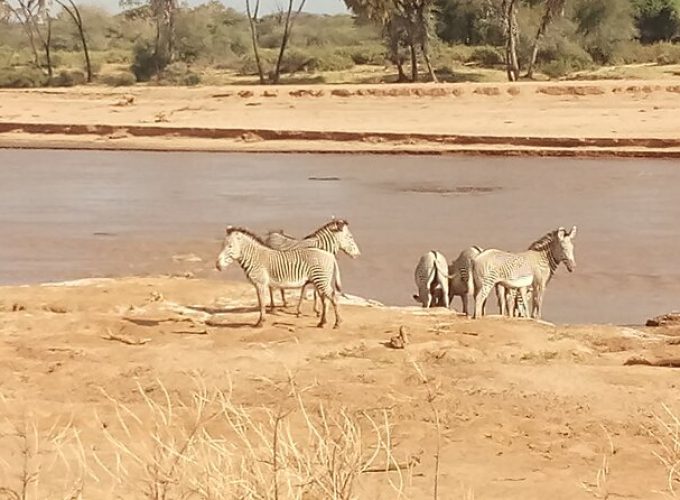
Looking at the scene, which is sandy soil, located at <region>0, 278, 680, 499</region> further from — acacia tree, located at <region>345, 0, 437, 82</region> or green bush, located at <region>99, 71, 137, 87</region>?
green bush, located at <region>99, 71, 137, 87</region>

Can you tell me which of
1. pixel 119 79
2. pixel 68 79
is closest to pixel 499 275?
pixel 119 79

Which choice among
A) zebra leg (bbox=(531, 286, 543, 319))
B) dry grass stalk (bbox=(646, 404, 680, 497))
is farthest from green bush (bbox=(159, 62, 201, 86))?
dry grass stalk (bbox=(646, 404, 680, 497))

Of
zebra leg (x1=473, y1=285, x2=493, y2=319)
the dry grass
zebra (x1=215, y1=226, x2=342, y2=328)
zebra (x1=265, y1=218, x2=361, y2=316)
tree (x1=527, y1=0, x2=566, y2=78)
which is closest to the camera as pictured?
the dry grass

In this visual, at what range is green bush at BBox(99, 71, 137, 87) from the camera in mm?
47000

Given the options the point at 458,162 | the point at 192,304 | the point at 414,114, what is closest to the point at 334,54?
the point at 414,114

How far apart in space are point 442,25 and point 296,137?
25.7 meters

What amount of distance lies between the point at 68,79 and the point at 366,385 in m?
41.3

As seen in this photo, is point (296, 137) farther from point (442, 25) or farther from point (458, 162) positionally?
point (442, 25)

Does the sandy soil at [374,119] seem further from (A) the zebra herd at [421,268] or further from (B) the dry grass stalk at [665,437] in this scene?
(B) the dry grass stalk at [665,437]

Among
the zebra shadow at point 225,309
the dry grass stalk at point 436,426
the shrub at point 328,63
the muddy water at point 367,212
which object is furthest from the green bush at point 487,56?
the dry grass stalk at point 436,426

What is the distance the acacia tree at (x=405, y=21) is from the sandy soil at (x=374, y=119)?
6.06 m

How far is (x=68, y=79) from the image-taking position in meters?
47.9

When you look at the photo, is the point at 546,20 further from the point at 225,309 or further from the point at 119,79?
the point at 225,309

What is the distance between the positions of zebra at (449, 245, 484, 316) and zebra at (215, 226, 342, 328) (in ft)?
4.82
